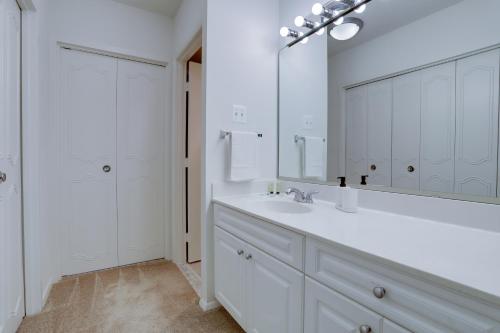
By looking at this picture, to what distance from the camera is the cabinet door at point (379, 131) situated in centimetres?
124

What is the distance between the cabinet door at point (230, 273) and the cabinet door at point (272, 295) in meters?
0.06

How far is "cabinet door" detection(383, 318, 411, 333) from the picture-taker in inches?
25.9

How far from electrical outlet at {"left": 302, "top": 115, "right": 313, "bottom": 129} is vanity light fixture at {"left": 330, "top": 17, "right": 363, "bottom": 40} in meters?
0.51

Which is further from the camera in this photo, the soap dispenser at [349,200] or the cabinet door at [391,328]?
the soap dispenser at [349,200]

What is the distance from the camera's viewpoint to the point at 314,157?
1.68 m

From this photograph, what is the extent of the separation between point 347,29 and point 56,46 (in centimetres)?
229

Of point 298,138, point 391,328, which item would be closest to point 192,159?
point 298,138

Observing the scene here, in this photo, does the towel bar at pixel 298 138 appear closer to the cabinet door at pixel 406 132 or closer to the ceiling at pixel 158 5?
the cabinet door at pixel 406 132

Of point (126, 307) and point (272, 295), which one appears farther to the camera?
point (126, 307)

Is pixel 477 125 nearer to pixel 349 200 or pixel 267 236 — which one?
pixel 349 200

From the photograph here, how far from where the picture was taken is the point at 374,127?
4.29 ft

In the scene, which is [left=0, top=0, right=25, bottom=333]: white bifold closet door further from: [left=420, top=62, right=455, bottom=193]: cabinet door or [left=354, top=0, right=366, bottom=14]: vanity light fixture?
[left=420, top=62, right=455, bottom=193]: cabinet door

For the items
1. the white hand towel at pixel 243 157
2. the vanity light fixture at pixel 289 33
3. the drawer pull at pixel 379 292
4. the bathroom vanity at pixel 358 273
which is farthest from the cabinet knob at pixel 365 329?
the vanity light fixture at pixel 289 33

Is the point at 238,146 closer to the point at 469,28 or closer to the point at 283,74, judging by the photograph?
the point at 283,74
